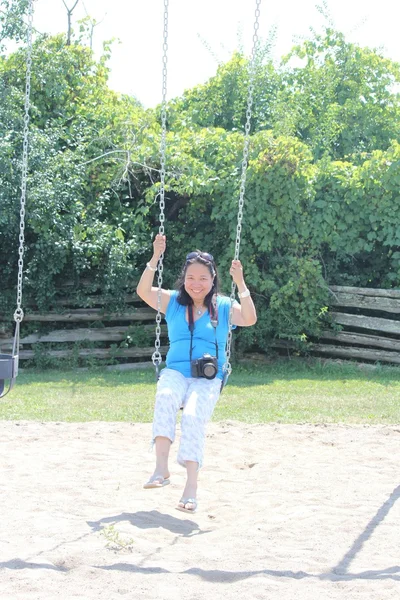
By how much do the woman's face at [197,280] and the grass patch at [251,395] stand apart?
2.85 metres

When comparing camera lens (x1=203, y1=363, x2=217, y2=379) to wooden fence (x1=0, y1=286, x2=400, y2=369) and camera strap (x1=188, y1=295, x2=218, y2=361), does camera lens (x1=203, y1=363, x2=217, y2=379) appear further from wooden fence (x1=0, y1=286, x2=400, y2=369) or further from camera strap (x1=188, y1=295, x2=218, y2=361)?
wooden fence (x1=0, y1=286, x2=400, y2=369)

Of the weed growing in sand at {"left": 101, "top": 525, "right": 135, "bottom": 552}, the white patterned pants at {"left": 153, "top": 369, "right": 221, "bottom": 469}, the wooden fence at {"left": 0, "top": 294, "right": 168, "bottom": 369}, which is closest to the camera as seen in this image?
the weed growing in sand at {"left": 101, "top": 525, "right": 135, "bottom": 552}

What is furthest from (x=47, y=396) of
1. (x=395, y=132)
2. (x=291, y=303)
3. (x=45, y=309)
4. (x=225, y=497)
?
(x=395, y=132)

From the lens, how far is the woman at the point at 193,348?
4.43 m

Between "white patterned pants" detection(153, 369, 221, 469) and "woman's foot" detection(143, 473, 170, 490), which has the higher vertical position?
"white patterned pants" detection(153, 369, 221, 469)

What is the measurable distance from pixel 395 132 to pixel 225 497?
920 cm

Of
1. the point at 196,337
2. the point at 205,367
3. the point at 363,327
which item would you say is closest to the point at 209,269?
the point at 196,337

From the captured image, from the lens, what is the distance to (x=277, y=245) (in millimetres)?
11078

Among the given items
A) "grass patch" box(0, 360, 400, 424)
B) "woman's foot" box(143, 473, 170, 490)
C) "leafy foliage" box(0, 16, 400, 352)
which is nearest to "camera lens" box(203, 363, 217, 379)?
"woman's foot" box(143, 473, 170, 490)

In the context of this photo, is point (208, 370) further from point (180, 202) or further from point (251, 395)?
point (180, 202)

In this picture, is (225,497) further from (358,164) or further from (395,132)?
(395,132)

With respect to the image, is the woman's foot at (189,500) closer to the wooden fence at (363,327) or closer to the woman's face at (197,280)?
the woman's face at (197,280)

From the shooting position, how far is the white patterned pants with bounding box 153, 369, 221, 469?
4.41 metres

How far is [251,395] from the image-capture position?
9.01 meters
